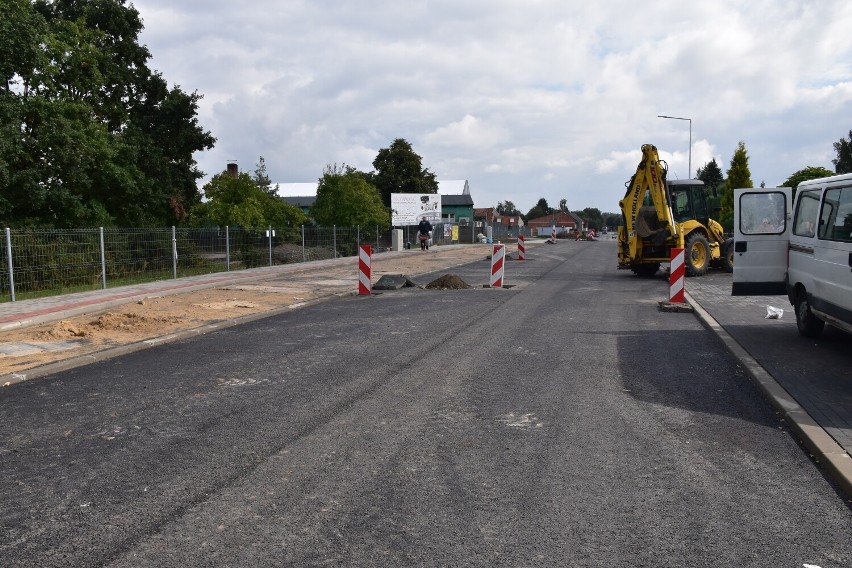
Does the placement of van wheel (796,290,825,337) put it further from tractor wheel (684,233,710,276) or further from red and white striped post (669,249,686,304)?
tractor wheel (684,233,710,276)

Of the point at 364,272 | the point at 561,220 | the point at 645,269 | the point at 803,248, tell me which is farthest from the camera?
the point at 561,220

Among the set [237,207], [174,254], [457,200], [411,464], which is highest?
[457,200]

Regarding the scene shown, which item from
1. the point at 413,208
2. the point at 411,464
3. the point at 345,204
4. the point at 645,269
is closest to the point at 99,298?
the point at 411,464

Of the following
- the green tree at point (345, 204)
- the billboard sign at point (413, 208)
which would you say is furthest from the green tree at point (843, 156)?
the green tree at point (345, 204)

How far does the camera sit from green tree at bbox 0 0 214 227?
22.0 metres

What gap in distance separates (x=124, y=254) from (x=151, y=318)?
800 centimetres

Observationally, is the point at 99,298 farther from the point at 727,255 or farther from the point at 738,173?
the point at 738,173

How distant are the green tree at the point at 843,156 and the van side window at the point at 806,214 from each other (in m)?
68.6

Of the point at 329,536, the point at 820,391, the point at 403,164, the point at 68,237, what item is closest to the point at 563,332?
the point at 820,391

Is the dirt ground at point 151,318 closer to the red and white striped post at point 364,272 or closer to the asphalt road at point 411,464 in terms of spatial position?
the red and white striped post at point 364,272

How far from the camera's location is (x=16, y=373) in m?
7.94

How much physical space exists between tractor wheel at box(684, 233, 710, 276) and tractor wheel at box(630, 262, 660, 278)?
0.98 meters

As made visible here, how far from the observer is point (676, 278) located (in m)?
13.8

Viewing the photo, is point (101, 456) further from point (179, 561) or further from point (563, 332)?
point (563, 332)
